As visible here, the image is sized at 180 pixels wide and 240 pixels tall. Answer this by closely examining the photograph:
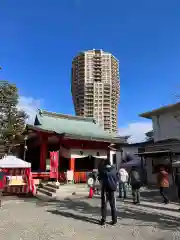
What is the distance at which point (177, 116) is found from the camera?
19.8 m

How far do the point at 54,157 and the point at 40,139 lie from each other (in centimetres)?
370

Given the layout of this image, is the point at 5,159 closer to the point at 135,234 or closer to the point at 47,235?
the point at 47,235

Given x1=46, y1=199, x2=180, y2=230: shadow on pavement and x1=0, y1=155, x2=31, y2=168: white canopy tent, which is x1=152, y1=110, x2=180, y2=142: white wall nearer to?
x1=46, y1=199, x2=180, y2=230: shadow on pavement

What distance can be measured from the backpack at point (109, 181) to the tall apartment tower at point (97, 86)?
88021 millimetres

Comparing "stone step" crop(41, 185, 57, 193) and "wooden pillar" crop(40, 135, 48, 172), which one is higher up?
"wooden pillar" crop(40, 135, 48, 172)

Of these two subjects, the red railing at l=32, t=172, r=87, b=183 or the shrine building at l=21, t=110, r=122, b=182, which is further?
the shrine building at l=21, t=110, r=122, b=182

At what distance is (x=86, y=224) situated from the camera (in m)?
6.80

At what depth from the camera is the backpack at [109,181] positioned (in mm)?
6798

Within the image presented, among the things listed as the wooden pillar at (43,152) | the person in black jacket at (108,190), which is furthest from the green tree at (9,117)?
the person in black jacket at (108,190)

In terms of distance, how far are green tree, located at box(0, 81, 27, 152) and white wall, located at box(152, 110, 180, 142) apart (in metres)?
13.5

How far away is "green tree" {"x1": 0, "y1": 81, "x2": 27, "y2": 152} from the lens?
72.0ft

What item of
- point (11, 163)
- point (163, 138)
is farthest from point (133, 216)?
point (163, 138)

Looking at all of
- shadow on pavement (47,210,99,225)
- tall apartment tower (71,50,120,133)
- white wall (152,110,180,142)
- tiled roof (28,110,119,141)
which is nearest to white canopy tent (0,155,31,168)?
shadow on pavement (47,210,99,225)

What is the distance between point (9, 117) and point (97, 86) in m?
86.2
